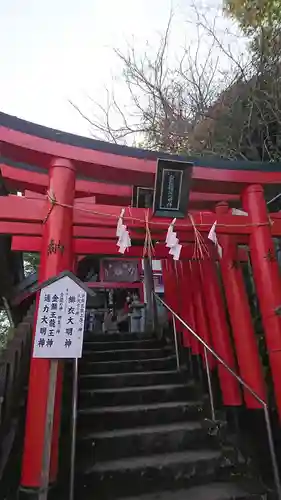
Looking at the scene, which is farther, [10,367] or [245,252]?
[245,252]

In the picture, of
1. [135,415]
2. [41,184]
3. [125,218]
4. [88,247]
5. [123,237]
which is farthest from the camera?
[88,247]

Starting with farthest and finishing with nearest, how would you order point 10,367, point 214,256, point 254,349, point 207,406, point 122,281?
1. point 122,281
2. point 214,256
3. point 207,406
4. point 254,349
5. point 10,367

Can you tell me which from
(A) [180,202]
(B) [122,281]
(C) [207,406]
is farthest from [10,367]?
(B) [122,281]

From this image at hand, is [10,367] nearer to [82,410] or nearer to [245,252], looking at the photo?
[82,410]

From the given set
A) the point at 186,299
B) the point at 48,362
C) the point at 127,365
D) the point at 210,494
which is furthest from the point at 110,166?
the point at 186,299

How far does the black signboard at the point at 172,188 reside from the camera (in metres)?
4.36

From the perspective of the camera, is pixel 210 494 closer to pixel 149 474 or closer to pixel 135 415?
pixel 149 474

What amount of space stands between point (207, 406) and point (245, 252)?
3547 millimetres

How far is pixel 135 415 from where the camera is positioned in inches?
192

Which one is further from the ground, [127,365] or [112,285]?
[112,285]

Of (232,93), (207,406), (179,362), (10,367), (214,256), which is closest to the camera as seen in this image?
(10,367)

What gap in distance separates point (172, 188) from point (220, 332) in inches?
104

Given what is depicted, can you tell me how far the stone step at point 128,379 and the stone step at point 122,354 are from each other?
625 mm

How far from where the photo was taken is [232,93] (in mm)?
8344
